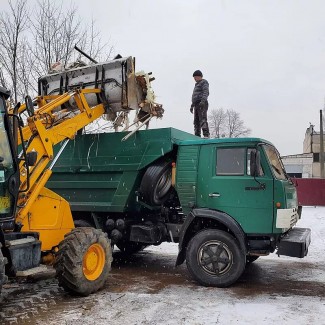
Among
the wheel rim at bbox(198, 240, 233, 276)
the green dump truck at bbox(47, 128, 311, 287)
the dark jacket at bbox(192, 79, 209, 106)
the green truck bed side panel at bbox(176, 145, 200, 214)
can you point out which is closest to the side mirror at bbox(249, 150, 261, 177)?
the green dump truck at bbox(47, 128, 311, 287)

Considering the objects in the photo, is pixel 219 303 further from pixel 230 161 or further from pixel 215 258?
pixel 230 161

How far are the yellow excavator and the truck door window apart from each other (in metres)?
1.99

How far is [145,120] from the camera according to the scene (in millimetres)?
7879

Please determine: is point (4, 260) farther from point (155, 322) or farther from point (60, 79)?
point (60, 79)

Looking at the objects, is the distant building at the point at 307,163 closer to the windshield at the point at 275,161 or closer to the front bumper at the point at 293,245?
the windshield at the point at 275,161

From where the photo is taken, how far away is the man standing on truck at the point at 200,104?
9266mm

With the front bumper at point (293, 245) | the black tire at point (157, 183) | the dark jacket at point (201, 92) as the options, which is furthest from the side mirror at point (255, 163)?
the dark jacket at point (201, 92)

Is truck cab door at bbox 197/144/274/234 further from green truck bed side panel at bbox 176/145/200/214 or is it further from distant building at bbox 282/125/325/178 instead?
distant building at bbox 282/125/325/178

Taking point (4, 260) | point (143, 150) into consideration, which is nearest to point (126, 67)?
point (143, 150)

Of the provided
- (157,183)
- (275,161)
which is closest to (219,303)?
(157,183)

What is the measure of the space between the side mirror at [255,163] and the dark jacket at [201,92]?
3.05m

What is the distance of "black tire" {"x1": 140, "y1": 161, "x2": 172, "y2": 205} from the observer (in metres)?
7.29

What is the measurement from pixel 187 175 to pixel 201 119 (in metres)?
2.50

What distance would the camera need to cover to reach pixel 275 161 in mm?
6961
